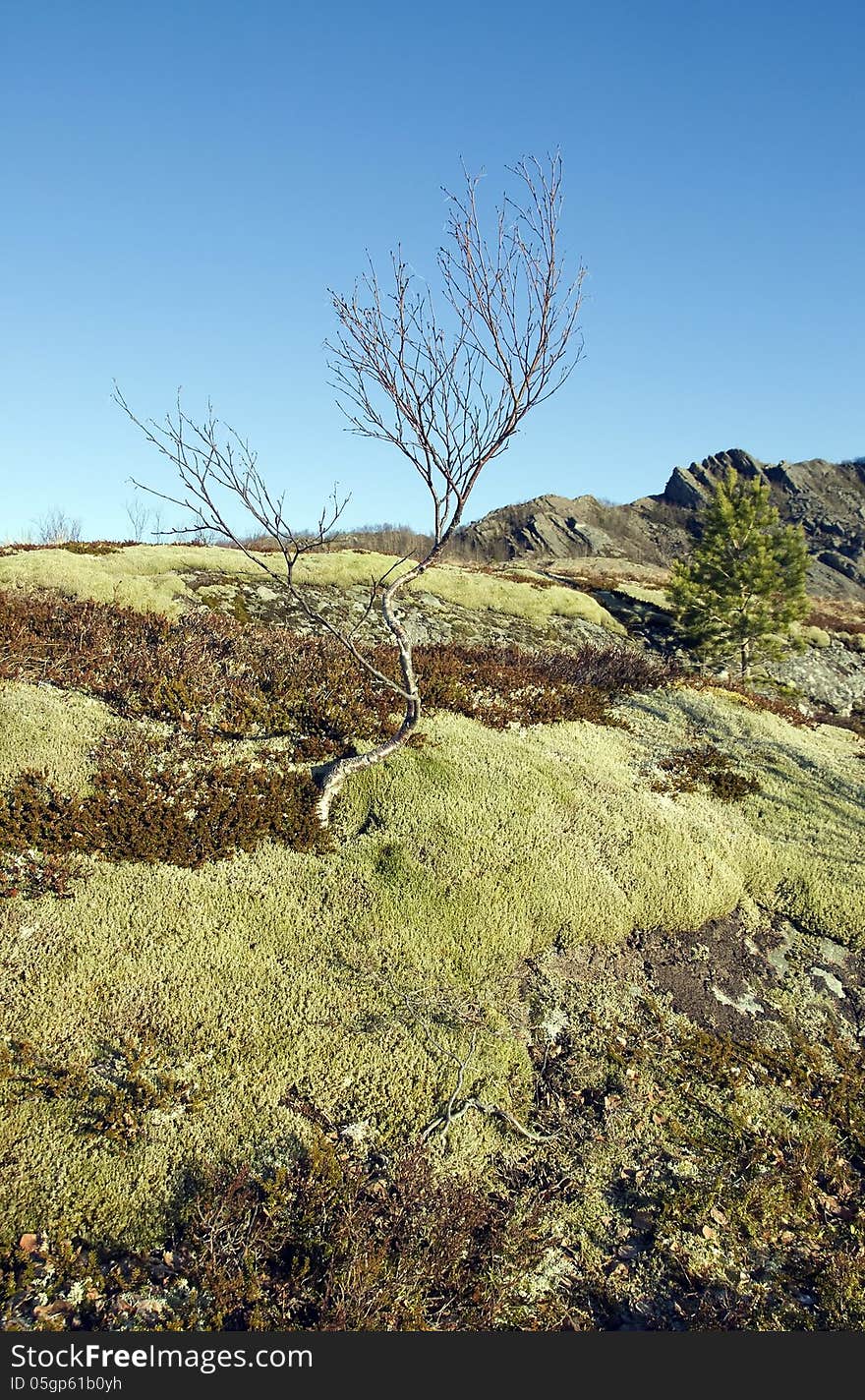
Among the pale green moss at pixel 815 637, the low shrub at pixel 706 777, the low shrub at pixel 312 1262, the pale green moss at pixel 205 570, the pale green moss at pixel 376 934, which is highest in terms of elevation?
the pale green moss at pixel 205 570

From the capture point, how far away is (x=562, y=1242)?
6.95 m

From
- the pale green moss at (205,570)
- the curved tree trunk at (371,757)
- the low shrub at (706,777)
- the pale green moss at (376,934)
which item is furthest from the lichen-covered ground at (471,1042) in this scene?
the pale green moss at (205,570)

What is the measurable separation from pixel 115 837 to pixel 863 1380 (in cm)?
939

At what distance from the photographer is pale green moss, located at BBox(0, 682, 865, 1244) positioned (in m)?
7.14

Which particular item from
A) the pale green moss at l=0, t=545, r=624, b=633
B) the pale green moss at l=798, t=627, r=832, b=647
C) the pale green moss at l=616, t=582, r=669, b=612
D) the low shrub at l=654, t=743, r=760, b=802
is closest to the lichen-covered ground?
the low shrub at l=654, t=743, r=760, b=802

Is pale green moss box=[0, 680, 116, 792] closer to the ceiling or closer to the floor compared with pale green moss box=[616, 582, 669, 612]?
closer to the floor

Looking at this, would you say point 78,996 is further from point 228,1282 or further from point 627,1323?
point 627,1323

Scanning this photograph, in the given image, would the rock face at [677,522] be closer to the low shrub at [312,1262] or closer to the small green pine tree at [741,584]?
the small green pine tree at [741,584]

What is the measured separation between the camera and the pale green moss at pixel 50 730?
10969 mm

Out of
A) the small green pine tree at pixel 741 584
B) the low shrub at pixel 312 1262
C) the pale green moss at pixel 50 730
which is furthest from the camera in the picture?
the small green pine tree at pixel 741 584

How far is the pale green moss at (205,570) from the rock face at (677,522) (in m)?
80.6

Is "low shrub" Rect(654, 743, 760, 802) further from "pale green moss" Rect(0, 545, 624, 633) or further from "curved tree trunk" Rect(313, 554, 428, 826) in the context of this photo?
"pale green moss" Rect(0, 545, 624, 633)

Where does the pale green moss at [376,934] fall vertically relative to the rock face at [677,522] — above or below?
below

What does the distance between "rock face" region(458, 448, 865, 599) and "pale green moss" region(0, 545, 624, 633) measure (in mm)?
80622
